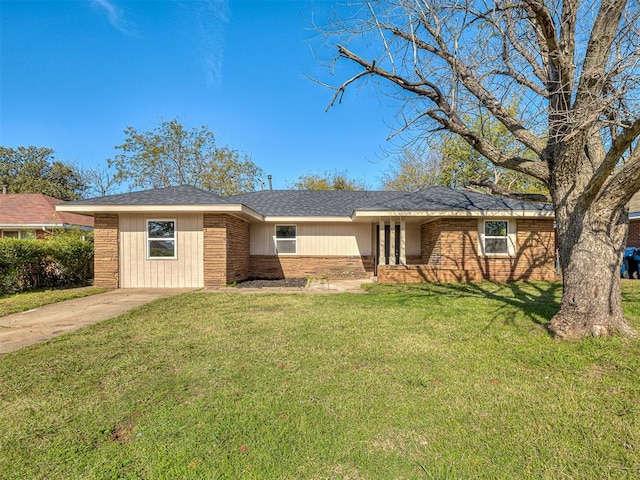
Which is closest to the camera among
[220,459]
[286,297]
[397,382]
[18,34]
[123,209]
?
[220,459]

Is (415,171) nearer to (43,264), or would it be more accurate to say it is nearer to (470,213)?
(470,213)

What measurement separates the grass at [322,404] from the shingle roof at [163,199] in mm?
5168

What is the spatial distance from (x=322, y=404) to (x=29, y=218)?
71.0 ft

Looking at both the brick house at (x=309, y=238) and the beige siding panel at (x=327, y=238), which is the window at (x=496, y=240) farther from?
the beige siding panel at (x=327, y=238)

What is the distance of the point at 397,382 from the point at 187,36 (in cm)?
1159

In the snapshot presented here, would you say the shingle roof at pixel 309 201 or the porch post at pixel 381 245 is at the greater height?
the shingle roof at pixel 309 201

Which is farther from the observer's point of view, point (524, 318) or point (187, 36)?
point (187, 36)

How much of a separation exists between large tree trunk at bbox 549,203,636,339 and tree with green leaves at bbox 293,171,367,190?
2659cm

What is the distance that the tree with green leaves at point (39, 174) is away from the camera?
29.5m

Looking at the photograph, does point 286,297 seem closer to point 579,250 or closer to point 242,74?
point 579,250

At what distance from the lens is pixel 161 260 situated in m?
10.1

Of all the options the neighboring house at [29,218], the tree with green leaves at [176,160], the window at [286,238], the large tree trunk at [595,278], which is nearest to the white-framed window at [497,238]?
the large tree trunk at [595,278]

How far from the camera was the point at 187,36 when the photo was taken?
9.95 metres

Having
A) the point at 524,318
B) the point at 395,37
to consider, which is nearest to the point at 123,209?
the point at 395,37
